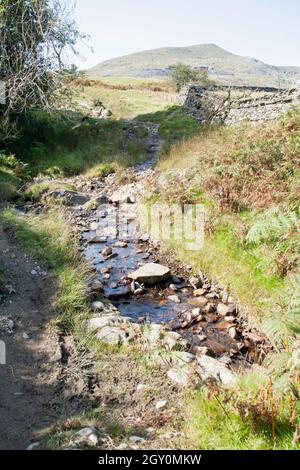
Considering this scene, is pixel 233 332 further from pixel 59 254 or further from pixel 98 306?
pixel 59 254

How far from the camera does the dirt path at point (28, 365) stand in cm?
416

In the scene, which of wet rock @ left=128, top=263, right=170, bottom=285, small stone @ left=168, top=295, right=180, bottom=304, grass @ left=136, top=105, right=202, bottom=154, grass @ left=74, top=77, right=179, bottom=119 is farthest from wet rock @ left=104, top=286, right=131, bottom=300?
grass @ left=74, top=77, right=179, bottom=119

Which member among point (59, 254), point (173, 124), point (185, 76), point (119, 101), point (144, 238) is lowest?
point (144, 238)

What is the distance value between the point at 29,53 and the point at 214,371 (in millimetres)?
15739

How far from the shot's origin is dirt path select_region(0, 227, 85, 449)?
13.7ft

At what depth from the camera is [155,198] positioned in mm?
12094

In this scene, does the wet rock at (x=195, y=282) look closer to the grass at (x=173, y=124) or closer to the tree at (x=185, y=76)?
the grass at (x=173, y=124)

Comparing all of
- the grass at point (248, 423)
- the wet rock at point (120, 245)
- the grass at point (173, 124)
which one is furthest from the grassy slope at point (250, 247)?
the grass at point (173, 124)

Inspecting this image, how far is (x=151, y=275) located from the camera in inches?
331

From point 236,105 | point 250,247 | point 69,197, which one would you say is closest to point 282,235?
point 250,247

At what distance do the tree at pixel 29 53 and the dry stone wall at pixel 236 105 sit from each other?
851 cm

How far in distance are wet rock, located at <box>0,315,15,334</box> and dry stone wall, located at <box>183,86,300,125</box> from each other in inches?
583

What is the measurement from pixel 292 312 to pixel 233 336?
2.68 m
